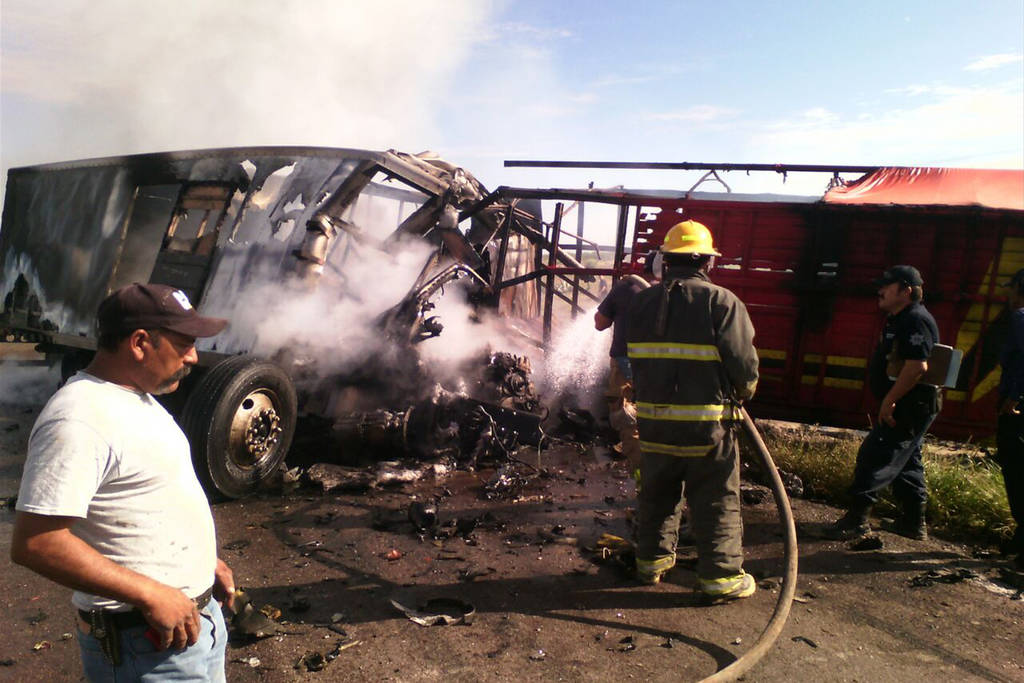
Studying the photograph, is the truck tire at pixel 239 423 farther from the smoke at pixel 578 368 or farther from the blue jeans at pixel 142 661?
the smoke at pixel 578 368

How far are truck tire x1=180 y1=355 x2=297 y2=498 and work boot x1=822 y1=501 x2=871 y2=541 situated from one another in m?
4.38

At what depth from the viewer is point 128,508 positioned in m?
1.52

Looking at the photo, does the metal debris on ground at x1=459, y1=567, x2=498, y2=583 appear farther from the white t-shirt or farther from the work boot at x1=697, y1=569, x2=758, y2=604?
the white t-shirt

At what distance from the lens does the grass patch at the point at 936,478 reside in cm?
473

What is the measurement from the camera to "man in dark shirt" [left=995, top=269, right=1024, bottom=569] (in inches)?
161

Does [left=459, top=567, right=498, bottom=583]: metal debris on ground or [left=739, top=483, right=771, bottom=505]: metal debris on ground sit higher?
[left=739, top=483, right=771, bottom=505]: metal debris on ground

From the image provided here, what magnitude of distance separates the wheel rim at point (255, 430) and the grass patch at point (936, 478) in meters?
4.62

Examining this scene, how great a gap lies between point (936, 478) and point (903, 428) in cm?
122

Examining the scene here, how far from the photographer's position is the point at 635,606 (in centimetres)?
357

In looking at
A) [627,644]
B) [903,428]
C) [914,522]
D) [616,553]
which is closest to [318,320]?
[616,553]

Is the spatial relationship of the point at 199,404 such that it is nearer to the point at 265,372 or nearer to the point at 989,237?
the point at 265,372

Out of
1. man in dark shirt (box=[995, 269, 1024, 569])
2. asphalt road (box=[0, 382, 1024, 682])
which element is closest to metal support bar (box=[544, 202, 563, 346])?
asphalt road (box=[0, 382, 1024, 682])

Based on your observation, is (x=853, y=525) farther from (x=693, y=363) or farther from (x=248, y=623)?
(x=248, y=623)

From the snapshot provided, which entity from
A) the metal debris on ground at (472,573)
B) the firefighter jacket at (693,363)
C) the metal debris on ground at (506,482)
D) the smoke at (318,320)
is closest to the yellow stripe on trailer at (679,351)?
the firefighter jacket at (693,363)
